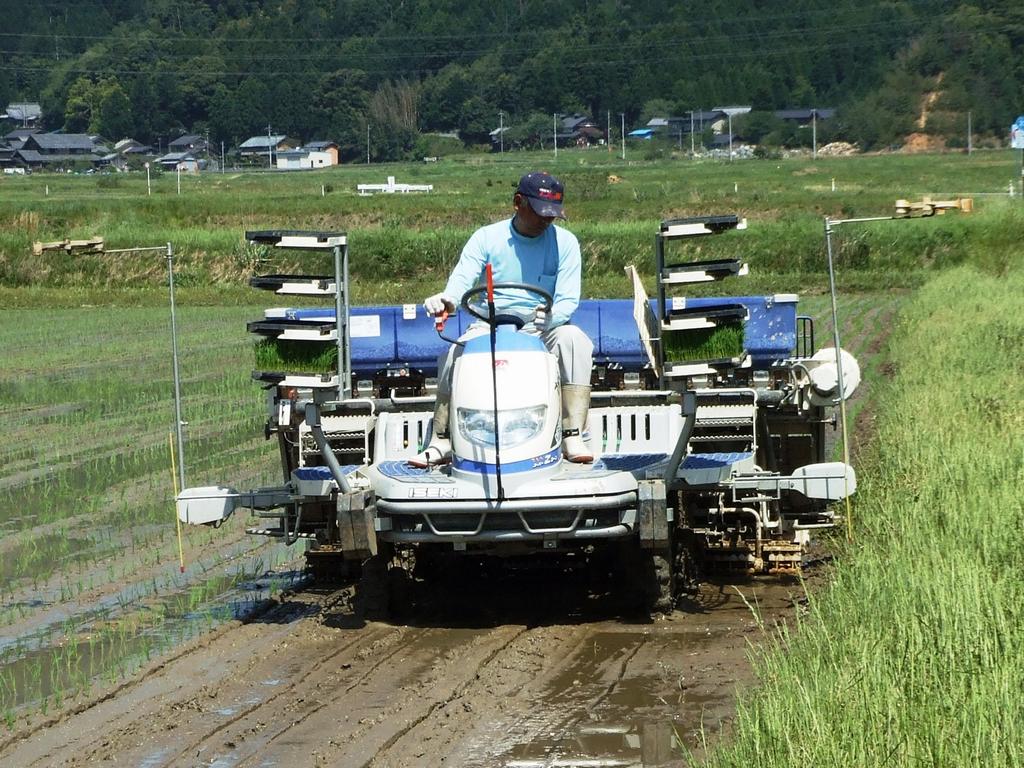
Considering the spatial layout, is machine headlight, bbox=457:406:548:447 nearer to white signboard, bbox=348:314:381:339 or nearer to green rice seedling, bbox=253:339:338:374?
green rice seedling, bbox=253:339:338:374

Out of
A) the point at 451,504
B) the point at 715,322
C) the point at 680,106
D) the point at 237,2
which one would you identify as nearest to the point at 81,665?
the point at 451,504

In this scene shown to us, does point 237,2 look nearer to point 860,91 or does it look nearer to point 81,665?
point 860,91

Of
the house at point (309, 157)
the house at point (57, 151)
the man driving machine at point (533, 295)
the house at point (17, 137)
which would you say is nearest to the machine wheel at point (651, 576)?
the man driving machine at point (533, 295)

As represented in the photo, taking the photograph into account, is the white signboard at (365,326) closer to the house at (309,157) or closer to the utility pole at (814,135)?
the utility pole at (814,135)

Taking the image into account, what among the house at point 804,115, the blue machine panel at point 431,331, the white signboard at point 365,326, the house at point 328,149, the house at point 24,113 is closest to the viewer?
the blue machine panel at point 431,331

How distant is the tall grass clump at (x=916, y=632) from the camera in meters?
4.89

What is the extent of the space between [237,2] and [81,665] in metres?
157

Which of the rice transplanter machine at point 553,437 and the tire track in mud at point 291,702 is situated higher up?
the rice transplanter machine at point 553,437

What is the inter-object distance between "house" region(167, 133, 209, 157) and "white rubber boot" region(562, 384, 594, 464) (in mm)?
128973

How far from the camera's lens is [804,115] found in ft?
352

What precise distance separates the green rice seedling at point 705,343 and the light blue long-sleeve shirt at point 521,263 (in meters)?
0.58

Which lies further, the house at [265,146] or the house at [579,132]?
the house at [579,132]

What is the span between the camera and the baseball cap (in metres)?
8.81

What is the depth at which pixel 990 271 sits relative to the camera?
35938 millimetres
